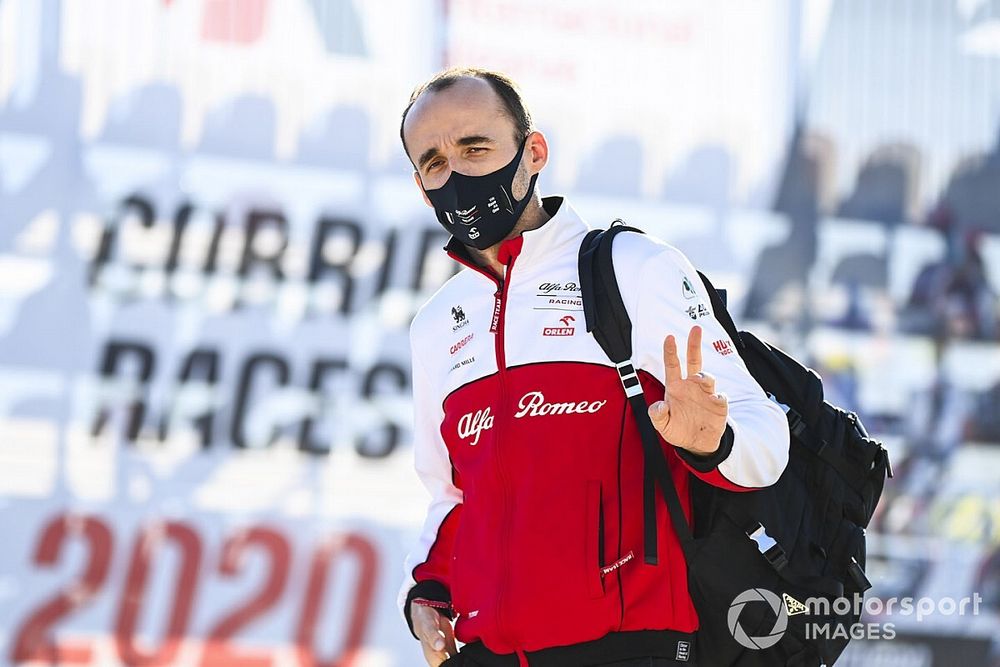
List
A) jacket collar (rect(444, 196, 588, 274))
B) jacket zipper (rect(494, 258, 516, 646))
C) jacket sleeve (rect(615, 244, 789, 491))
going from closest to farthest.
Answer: jacket sleeve (rect(615, 244, 789, 491)) < jacket zipper (rect(494, 258, 516, 646)) < jacket collar (rect(444, 196, 588, 274))

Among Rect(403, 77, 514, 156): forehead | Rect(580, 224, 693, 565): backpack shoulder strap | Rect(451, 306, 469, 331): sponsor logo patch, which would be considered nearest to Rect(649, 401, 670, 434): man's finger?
Rect(580, 224, 693, 565): backpack shoulder strap

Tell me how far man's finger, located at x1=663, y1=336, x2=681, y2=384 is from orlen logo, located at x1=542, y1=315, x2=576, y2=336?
33cm

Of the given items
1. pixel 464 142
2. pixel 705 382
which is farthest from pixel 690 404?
pixel 464 142

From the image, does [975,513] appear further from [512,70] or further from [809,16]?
[512,70]

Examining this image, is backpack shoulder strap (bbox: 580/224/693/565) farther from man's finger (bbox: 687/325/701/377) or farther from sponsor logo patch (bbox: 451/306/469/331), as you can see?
sponsor logo patch (bbox: 451/306/469/331)

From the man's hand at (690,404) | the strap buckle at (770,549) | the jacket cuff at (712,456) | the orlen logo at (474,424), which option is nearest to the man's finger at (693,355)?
the man's hand at (690,404)

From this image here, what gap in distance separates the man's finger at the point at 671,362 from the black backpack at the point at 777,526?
20 cm

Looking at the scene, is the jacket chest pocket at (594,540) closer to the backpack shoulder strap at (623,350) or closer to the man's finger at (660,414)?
the backpack shoulder strap at (623,350)

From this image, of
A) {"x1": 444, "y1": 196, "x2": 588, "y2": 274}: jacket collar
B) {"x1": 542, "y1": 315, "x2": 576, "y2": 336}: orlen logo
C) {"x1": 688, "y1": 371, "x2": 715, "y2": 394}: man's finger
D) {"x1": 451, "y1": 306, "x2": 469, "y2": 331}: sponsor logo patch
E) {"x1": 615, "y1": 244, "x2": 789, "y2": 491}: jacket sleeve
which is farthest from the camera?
{"x1": 451, "y1": 306, "x2": 469, "y2": 331}: sponsor logo patch

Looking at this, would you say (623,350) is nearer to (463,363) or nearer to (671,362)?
(671,362)

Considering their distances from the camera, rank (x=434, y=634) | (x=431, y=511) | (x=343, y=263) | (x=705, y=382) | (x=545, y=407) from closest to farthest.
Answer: (x=705, y=382) → (x=545, y=407) → (x=434, y=634) → (x=431, y=511) → (x=343, y=263)

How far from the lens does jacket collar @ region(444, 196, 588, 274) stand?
8.02 ft

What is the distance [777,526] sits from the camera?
2186 millimetres

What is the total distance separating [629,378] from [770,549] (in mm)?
351
